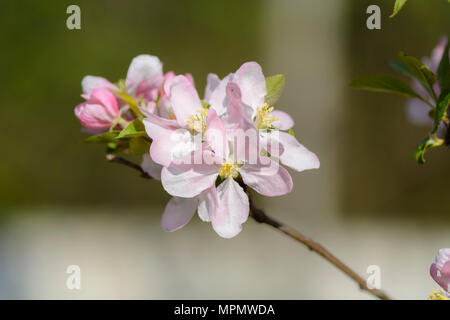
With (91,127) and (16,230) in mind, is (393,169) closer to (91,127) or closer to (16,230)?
(16,230)

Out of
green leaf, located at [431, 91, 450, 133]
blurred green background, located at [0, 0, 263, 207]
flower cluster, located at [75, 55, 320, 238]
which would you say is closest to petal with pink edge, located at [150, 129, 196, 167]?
flower cluster, located at [75, 55, 320, 238]

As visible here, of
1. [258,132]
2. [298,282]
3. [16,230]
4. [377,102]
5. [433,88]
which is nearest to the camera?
[258,132]

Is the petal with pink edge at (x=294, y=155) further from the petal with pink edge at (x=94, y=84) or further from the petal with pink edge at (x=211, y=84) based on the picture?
the petal with pink edge at (x=94, y=84)

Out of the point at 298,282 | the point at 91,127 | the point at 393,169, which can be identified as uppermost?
the point at 91,127

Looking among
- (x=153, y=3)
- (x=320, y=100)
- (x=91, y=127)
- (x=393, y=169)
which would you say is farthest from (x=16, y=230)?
(x=91, y=127)

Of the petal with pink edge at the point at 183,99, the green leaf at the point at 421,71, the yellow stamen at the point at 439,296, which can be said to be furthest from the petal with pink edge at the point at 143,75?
the yellow stamen at the point at 439,296

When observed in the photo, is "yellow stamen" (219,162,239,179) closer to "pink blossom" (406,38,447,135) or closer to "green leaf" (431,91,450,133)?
"green leaf" (431,91,450,133)
